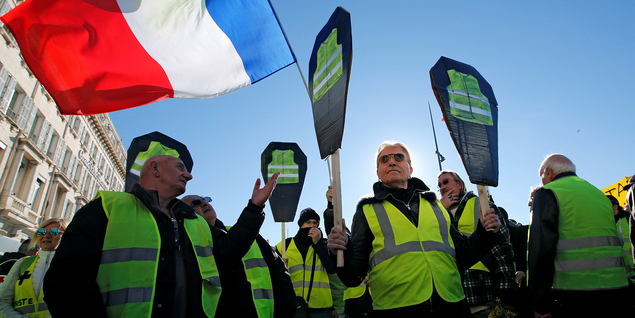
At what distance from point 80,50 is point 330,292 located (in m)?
4.17

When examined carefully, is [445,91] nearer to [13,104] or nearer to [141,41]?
[141,41]

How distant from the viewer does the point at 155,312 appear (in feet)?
6.64

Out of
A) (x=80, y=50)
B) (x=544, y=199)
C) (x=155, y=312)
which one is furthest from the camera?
(x=80, y=50)

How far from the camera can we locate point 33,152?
22.9 m

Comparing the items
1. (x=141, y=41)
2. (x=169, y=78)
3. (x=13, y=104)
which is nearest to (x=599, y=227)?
(x=169, y=78)

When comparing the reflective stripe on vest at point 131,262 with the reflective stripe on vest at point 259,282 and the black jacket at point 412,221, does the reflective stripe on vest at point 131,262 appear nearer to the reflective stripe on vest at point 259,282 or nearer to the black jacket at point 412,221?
the reflective stripe on vest at point 259,282

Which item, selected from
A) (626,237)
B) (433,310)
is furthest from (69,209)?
(626,237)

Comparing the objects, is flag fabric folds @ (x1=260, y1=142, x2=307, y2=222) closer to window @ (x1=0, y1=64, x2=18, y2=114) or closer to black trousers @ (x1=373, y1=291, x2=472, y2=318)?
black trousers @ (x1=373, y1=291, x2=472, y2=318)

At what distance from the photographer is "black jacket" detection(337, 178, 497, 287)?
2.43 metres

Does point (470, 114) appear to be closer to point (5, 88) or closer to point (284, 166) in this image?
point (284, 166)

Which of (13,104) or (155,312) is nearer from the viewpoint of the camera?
(155,312)

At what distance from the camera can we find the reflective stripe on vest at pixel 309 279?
4738 mm

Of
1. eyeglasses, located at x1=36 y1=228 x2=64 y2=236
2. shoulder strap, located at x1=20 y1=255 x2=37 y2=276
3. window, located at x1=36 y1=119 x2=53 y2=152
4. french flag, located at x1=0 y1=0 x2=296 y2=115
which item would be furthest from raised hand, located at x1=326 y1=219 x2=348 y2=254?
window, located at x1=36 y1=119 x2=53 y2=152

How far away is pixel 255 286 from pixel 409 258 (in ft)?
4.26
